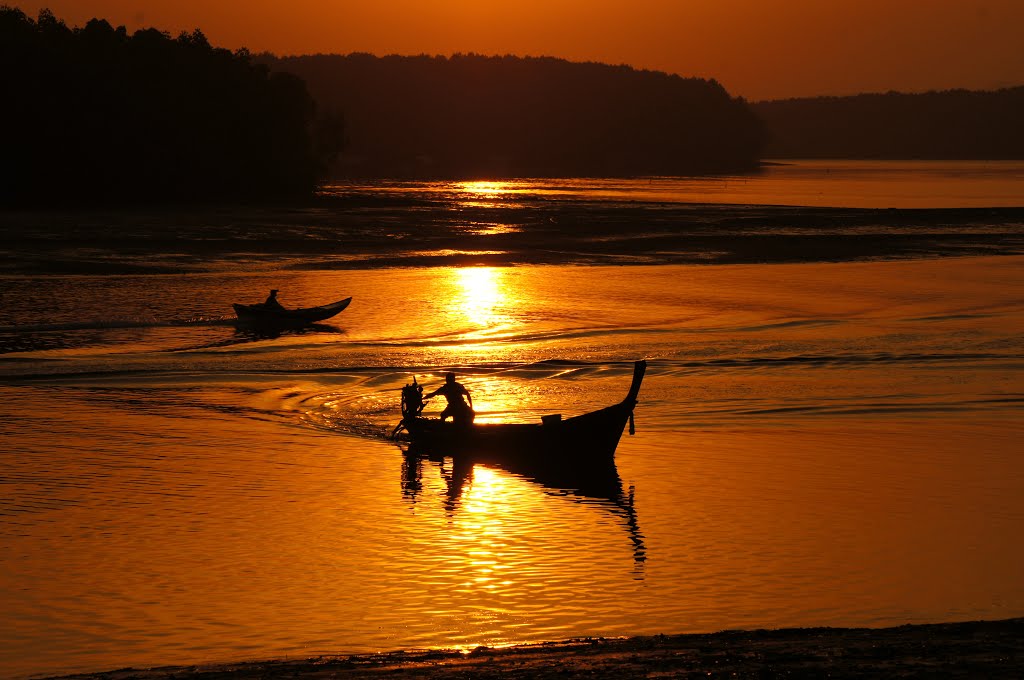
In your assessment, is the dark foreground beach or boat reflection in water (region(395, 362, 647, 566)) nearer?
the dark foreground beach

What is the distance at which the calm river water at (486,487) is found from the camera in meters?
16.2

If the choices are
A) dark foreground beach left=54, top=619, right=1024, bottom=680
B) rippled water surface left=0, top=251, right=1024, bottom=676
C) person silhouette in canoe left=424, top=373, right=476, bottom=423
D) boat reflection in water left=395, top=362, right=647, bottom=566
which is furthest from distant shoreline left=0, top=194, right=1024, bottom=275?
dark foreground beach left=54, top=619, right=1024, bottom=680

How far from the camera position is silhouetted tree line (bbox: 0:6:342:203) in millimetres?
107500

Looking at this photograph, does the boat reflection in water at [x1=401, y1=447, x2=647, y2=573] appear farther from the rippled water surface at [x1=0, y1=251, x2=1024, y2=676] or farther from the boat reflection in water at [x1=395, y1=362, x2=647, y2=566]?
the rippled water surface at [x1=0, y1=251, x2=1024, y2=676]

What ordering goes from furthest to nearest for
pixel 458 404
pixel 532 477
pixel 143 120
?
pixel 143 120, pixel 458 404, pixel 532 477

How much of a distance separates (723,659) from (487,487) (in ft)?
35.7

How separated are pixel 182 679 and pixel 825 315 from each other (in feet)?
120

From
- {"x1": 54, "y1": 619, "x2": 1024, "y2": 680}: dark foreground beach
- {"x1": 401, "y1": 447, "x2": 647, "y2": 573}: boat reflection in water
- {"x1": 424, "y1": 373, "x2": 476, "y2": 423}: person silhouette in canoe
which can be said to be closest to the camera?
{"x1": 54, "y1": 619, "x2": 1024, "y2": 680}: dark foreground beach

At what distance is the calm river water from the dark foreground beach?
97cm

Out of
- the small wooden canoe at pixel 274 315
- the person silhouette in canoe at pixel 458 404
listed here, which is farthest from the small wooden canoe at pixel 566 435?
the small wooden canoe at pixel 274 315

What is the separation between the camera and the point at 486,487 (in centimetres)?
2372

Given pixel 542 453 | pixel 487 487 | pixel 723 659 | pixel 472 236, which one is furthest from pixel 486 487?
pixel 472 236

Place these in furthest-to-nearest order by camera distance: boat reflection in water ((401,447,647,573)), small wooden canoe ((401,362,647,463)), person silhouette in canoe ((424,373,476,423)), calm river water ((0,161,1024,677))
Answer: person silhouette in canoe ((424,373,476,423)), small wooden canoe ((401,362,647,463)), boat reflection in water ((401,447,647,573)), calm river water ((0,161,1024,677))

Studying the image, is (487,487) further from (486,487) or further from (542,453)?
(542,453)
